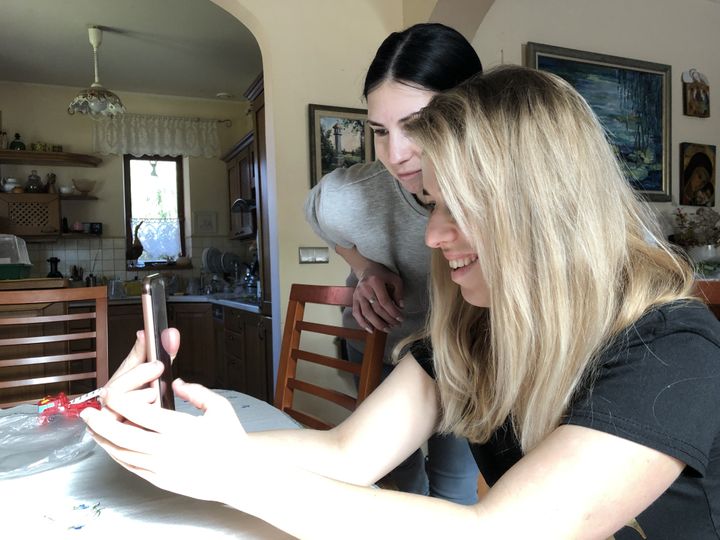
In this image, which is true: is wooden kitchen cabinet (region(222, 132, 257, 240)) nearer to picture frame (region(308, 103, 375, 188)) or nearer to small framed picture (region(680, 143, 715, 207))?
picture frame (region(308, 103, 375, 188))

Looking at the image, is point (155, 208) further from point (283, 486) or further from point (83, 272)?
point (283, 486)

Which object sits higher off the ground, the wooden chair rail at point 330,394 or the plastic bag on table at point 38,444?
the plastic bag on table at point 38,444

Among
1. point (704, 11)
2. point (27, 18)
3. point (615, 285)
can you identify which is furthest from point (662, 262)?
point (27, 18)

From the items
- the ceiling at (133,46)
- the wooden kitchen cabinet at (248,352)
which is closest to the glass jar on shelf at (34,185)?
the ceiling at (133,46)

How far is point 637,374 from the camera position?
574mm

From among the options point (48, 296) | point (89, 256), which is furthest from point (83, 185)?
point (48, 296)

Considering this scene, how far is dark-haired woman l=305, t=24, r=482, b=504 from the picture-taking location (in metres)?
1.06

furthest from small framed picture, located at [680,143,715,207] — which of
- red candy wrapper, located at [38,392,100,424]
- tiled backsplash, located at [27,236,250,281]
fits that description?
tiled backsplash, located at [27,236,250,281]

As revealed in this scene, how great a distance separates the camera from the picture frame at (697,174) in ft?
11.3

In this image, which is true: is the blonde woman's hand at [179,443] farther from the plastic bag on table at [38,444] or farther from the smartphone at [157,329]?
the plastic bag on table at [38,444]

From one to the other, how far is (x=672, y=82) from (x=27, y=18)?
3.99 m

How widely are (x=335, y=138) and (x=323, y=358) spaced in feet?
4.78

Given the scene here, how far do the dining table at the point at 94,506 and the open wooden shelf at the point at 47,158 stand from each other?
4.32m

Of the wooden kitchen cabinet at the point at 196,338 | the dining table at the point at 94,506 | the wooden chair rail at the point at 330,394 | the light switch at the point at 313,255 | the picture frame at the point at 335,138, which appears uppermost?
the picture frame at the point at 335,138
